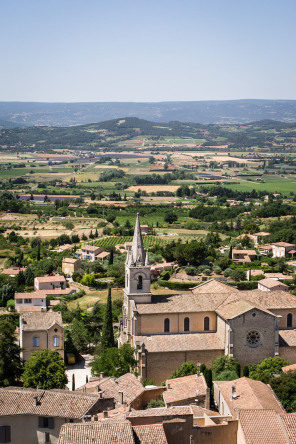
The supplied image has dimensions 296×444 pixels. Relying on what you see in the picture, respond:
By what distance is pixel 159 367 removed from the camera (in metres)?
36.6

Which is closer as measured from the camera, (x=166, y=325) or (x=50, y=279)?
(x=166, y=325)

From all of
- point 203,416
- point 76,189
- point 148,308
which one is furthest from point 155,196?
point 203,416

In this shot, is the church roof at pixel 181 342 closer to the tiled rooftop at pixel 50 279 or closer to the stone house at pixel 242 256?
the tiled rooftop at pixel 50 279

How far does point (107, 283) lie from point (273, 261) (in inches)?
758

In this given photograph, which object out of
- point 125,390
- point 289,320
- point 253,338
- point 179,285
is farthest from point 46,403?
point 179,285

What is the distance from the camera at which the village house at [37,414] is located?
82.8ft

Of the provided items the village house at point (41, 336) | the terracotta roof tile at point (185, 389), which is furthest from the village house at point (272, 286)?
the terracotta roof tile at point (185, 389)

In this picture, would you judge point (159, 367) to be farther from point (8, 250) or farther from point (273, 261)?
point (8, 250)

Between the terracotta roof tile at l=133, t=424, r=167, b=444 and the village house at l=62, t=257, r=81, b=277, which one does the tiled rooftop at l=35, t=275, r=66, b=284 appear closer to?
the village house at l=62, t=257, r=81, b=277

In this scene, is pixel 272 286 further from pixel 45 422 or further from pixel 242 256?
pixel 45 422

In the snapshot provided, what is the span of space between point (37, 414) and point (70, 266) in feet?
147

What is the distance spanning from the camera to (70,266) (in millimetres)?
70000

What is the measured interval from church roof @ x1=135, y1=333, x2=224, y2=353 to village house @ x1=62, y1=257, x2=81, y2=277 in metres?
32.7

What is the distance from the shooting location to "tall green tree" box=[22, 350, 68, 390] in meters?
33.4
